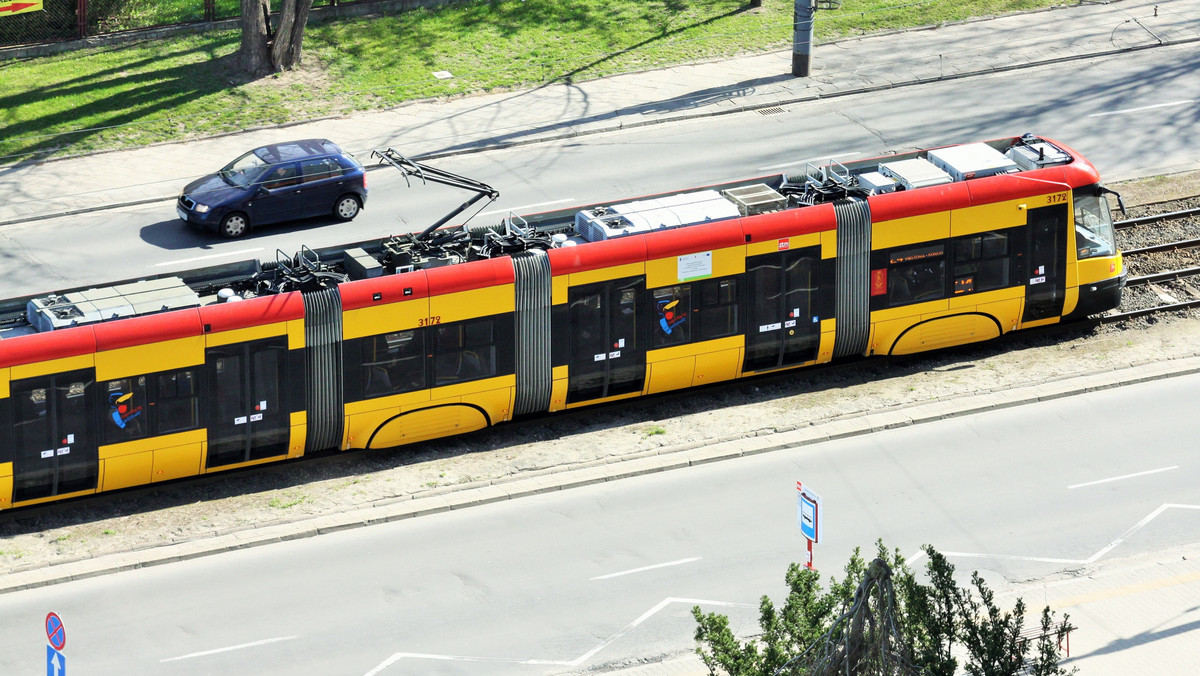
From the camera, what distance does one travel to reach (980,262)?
27109mm

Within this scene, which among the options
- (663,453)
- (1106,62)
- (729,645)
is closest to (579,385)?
(663,453)

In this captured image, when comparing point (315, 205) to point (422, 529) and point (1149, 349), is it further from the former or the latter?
point (1149, 349)

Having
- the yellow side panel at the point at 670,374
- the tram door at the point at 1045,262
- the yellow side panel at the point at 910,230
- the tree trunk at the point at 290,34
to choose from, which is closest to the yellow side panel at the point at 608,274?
the yellow side panel at the point at 670,374

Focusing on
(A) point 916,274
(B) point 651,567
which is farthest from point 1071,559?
(A) point 916,274

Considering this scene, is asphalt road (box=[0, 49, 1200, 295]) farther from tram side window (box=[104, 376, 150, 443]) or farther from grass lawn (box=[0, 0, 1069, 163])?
tram side window (box=[104, 376, 150, 443])

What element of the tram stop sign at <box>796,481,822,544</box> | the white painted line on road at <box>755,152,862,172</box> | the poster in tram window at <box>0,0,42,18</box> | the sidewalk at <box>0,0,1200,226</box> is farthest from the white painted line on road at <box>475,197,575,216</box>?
the poster in tram window at <box>0,0,42,18</box>

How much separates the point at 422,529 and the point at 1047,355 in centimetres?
1217

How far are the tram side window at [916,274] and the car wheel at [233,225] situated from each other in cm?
1406

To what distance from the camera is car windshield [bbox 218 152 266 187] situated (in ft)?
108

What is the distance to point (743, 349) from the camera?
26000 millimetres

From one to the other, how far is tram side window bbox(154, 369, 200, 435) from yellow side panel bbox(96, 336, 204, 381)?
0.17 metres

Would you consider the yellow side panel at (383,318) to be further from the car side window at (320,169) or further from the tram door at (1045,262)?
the tram door at (1045,262)

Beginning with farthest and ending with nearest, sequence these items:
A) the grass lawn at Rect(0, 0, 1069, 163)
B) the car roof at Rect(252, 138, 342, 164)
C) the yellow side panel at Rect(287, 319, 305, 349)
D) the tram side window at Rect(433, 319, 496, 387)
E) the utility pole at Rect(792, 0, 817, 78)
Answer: the utility pole at Rect(792, 0, 817, 78), the grass lawn at Rect(0, 0, 1069, 163), the car roof at Rect(252, 138, 342, 164), the tram side window at Rect(433, 319, 496, 387), the yellow side panel at Rect(287, 319, 305, 349)

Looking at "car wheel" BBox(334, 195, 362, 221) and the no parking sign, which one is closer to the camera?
the no parking sign
